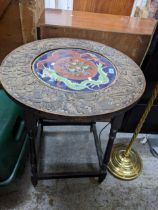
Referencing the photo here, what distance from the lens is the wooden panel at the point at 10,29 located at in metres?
0.96

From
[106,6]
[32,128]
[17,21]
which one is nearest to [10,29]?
[17,21]

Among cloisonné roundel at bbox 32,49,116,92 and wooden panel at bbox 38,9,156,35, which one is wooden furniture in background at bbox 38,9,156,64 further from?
cloisonné roundel at bbox 32,49,116,92

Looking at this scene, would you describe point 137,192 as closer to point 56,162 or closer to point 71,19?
point 56,162

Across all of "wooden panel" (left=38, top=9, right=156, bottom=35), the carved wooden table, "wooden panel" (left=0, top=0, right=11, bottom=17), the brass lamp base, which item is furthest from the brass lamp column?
"wooden panel" (left=0, top=0, right=11, bottom=17)

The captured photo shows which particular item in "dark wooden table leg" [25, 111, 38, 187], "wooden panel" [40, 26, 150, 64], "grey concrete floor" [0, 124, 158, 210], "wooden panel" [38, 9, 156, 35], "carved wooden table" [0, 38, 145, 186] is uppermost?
"wooden panel" [38, 9, 156, 35]

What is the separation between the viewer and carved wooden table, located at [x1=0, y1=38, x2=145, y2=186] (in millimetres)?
602

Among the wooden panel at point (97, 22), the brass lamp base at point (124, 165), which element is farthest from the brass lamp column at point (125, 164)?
the wooden panel at point (97, 22)

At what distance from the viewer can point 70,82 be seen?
705mm

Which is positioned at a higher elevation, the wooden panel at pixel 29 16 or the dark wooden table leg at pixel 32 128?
the wooden panel at pixel 29 16

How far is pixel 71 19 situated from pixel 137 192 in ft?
3.62

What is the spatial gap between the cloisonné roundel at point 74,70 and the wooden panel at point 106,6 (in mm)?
757

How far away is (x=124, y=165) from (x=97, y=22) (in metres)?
0.90

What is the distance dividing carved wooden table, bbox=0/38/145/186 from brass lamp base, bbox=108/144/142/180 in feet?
0.79

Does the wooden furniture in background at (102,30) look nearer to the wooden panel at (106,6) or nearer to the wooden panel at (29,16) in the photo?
the wooden panel at (29,16)
